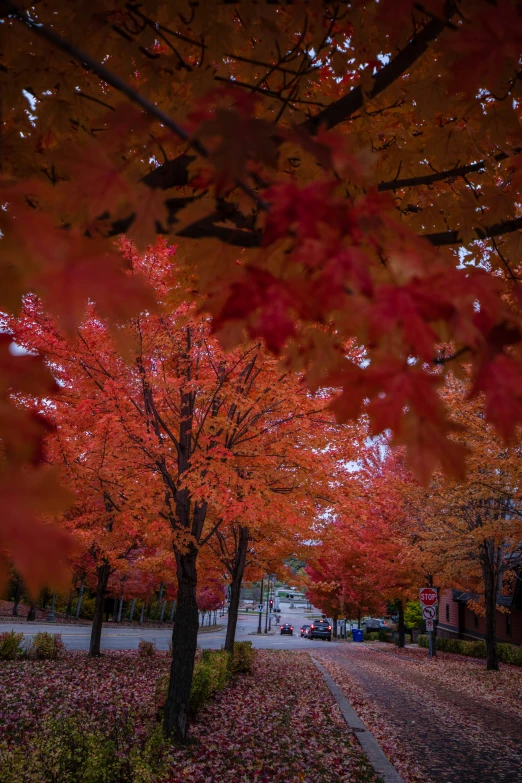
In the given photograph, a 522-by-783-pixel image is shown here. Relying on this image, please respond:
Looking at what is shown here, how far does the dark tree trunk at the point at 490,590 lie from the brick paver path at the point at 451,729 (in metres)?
4.11

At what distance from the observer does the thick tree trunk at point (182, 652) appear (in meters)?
7.09

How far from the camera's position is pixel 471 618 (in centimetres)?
3069

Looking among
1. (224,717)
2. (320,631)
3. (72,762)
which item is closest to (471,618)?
(320,631)

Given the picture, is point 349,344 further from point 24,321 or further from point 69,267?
point 69,267

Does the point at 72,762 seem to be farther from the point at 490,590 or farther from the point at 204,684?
the point at 490,590

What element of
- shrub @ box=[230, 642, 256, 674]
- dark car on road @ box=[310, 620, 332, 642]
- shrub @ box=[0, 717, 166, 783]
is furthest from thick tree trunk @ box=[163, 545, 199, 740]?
dark car on road @ box=[310, 620, 332, 642]

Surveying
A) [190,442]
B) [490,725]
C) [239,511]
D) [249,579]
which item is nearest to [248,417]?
[190,442]

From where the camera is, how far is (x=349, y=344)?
7707mm

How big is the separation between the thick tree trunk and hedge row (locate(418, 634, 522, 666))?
1910 centimetres

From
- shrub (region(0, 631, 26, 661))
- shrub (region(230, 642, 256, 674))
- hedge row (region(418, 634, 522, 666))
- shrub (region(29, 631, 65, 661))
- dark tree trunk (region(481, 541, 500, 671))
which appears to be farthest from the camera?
hedge row (region(418, 634, 522, 666))

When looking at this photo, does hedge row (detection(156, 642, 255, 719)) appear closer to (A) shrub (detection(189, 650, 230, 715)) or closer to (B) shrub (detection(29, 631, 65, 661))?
(A) shrub (detection(189, 650, 230, 715))

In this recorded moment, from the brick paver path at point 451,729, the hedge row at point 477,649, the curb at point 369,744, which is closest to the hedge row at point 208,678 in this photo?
the curb at point 369,744

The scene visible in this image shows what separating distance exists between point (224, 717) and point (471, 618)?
90.5ft

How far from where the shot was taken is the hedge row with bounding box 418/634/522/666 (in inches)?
822
